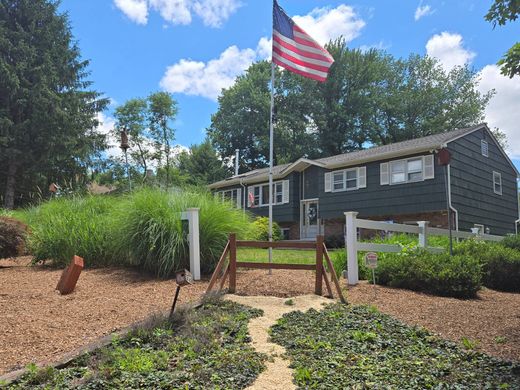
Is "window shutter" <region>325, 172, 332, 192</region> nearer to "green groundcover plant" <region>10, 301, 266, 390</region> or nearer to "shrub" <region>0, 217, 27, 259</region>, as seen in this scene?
"shrub" <region>0, 217, 27, 259</region>

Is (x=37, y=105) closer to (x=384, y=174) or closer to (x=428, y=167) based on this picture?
(x=384, y=174)

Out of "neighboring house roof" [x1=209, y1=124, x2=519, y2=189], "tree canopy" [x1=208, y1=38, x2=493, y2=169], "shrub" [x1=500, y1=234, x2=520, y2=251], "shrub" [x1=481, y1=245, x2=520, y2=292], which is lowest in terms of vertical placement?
"shrub" [x1=481, y1=245, x2=520, y2=292]

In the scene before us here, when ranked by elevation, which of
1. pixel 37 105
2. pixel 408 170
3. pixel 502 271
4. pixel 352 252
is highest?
pixel 37 105

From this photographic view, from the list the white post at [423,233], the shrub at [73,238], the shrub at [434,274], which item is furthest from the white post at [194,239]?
the white post at [423,233]

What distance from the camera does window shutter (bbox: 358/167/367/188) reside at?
20.9m

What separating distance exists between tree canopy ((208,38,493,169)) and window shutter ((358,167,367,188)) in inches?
657

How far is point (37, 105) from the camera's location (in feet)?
78.7

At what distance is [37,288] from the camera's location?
22.2 feet

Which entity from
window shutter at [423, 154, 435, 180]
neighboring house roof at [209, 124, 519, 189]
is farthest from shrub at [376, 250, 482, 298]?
neighboring house roof at [209, 124, 519, 189]

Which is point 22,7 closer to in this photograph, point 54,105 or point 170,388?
point 54,105

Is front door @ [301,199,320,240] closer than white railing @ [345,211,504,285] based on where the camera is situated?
No

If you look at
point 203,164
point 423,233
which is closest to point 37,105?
point 203,164

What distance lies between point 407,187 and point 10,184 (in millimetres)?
19612

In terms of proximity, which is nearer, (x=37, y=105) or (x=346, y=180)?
(x=346, y=180)
